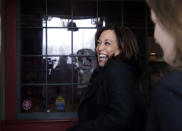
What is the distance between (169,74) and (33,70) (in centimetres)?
282

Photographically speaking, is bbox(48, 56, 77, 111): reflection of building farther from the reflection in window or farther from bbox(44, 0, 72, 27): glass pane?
bbox(44, 0, 72, 27): glass pane

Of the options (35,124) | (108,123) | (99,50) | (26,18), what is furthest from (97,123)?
(26,18)

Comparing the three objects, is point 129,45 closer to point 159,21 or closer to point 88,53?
point 159,21

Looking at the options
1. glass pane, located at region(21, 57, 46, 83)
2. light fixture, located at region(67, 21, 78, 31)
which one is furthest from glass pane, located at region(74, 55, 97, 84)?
glass pane, located at region(21, 57, 46, 83)

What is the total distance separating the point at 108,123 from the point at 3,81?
6.58 feet

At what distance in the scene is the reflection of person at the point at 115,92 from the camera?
1532 millimetres

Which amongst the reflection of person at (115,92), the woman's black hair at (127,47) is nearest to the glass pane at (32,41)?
the reflection of person at (115,92)

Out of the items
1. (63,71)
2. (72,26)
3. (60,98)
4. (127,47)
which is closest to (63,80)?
(63,71)

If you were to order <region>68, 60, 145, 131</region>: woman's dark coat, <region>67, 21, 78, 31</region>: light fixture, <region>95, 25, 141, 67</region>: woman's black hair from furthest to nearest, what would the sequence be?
<region>67, 21, 78, 31</region>: light fixture < <region>95, 25, 141, 67</region>: woman's black hair < <region>68, 60, 145, 131</region>: woman's dark coat

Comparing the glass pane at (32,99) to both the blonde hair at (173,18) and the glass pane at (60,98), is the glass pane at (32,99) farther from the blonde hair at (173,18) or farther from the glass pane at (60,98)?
the blonde hair at (173,18)

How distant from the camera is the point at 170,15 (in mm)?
723

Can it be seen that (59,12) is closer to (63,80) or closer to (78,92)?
(63,80)

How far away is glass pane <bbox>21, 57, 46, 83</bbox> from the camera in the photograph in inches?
131

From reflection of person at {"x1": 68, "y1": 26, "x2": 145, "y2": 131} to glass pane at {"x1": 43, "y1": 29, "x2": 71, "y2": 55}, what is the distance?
1.50m
